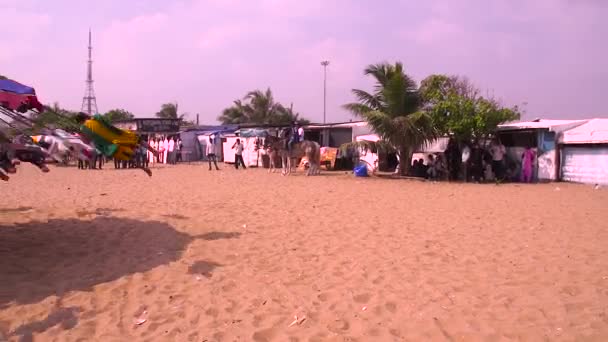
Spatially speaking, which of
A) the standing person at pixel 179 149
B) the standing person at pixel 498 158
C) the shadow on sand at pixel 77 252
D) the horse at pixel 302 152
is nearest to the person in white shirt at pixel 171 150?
the standing person at pixel 179 149

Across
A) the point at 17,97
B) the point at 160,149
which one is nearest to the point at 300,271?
the point at 17,97

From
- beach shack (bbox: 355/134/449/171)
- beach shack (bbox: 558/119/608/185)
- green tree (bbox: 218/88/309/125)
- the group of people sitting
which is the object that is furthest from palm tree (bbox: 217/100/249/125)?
beach shack (bbox: 558/119/608/185)

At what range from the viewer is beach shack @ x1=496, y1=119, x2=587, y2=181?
1647 cm

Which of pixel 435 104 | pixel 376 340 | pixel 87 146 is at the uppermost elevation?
pixel 435 104

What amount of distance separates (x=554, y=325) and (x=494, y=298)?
0.67 meters

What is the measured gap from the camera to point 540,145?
1678 cm

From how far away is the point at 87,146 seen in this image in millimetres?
6133

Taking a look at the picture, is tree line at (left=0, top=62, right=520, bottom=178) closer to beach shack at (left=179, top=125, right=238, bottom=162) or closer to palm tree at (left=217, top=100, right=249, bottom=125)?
beach shack at (left=179, top=125, right=238, bottom=162)

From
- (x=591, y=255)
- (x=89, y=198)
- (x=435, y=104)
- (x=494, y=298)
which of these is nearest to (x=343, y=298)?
(x=494, y=298)

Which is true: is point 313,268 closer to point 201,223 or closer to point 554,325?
point 554,325

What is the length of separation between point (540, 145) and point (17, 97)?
16.3m

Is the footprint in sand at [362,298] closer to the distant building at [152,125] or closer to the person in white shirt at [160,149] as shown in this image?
the person in white shirt at [160,149]

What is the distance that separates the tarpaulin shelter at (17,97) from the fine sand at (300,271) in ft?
6.15

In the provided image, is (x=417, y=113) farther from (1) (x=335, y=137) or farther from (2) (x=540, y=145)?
(1) (x=335, y=137)
